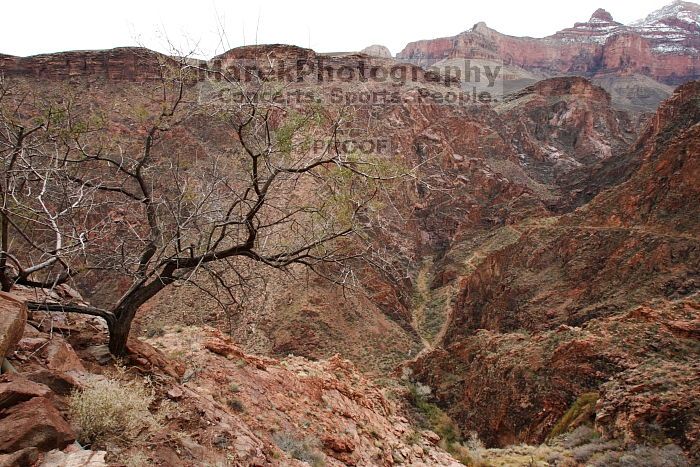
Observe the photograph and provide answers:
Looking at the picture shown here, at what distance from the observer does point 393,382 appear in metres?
16.5

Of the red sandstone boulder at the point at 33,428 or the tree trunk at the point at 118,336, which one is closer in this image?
the red sandstone boulder at the point at 33,428

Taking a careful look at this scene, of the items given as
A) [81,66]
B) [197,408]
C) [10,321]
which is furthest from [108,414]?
[81,66]

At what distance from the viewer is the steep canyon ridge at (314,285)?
479cm

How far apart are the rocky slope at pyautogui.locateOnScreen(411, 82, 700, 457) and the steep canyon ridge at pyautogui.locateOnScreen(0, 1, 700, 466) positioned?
0.28 ft

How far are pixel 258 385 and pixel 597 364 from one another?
8.89m

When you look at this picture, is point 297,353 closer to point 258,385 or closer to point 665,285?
point 258,385

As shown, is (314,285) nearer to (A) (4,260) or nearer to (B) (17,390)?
(A) (4,260)

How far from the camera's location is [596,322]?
13781 millimetres

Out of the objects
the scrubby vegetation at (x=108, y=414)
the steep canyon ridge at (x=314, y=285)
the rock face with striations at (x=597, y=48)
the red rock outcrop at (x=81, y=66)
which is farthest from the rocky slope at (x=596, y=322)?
the rock face with striations at (x=597, y=48)

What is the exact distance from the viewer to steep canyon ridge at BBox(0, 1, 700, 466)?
189 inches

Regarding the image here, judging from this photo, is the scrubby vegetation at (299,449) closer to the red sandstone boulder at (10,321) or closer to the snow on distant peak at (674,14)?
the red sandstone boulder at (10,321)

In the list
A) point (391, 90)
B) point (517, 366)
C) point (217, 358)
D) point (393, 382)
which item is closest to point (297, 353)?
point (393, 382)

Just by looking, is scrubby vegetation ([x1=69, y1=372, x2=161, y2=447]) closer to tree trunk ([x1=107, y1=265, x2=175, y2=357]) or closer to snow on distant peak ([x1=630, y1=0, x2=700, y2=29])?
tree trunk ([x1=107, y1=265, x2=175, y2=357])

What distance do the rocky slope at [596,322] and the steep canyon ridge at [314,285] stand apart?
8 cm
